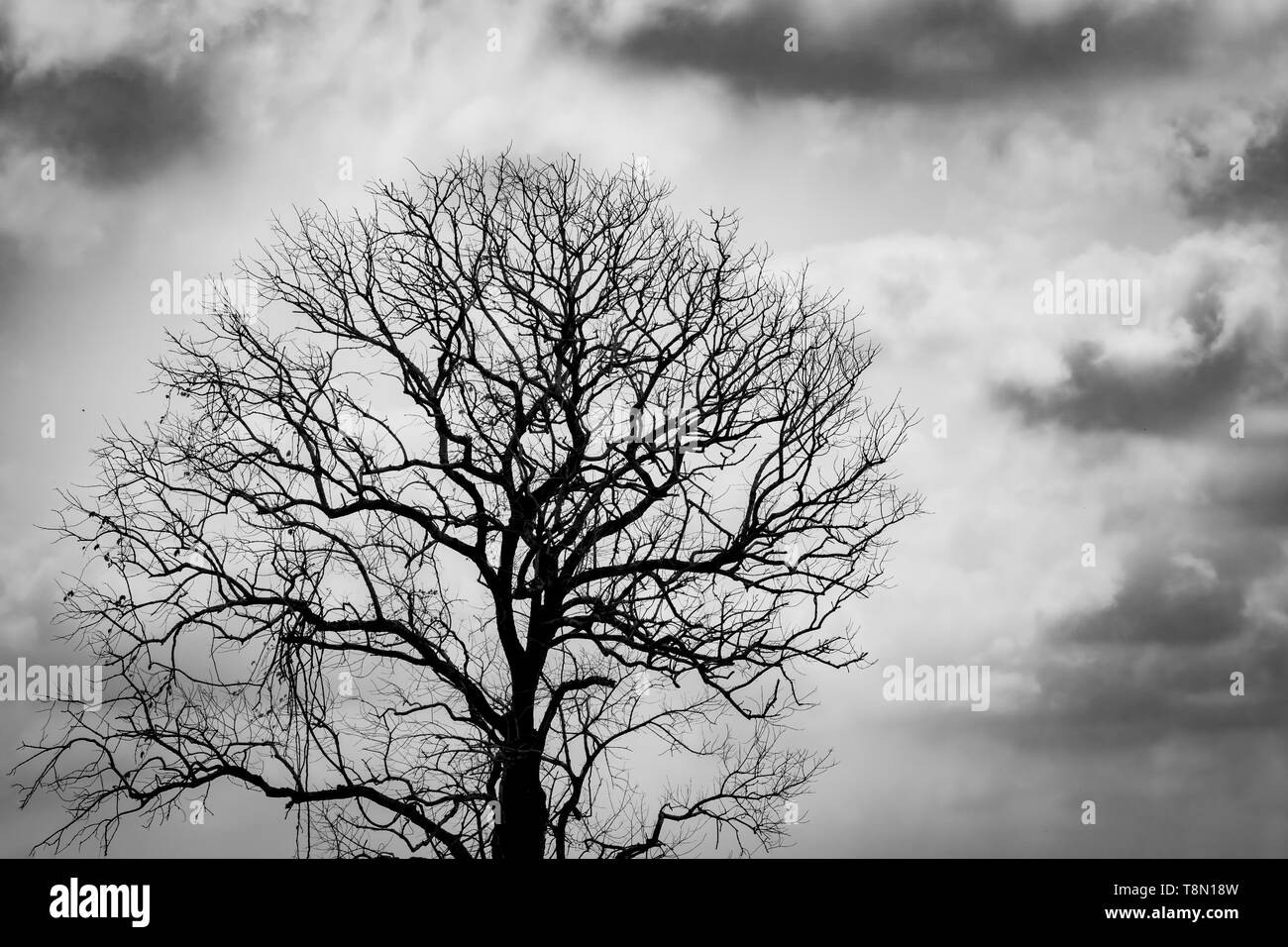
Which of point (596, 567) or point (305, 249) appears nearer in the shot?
point (596, 567)

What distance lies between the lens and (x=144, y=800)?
13.8 metres

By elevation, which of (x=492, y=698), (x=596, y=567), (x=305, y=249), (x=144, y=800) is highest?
(x=305, y=249)

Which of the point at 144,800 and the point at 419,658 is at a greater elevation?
the point at 419,658
